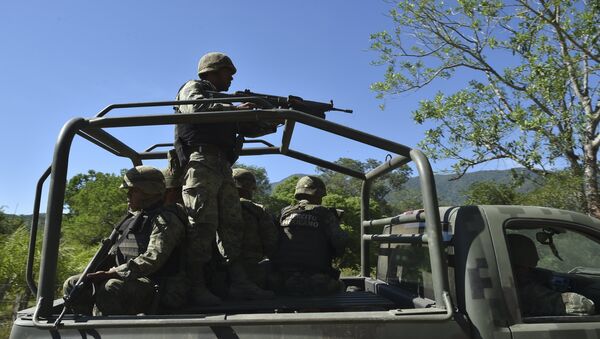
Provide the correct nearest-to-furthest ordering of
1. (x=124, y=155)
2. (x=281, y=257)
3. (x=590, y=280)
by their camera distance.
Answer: (x=590, y=280) → (x=281, y=257) → (x=124, y=155)

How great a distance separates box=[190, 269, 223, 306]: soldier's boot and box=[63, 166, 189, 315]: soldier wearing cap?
2.9 inches

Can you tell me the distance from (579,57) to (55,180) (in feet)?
46.9

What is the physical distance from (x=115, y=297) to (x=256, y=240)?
1217 mm

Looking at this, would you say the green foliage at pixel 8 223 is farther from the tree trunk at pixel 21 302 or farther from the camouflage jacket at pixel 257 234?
the camouflage jacket at pixel 257 234

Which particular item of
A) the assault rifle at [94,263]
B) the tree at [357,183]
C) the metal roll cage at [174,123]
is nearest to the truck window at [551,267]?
the metal roll cage at [174,123]

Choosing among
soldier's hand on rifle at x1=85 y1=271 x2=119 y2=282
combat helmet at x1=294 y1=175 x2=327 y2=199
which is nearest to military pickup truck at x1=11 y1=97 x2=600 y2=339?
soldier's hand on rifle at x1=85 y1=271 x2=119 y2=282

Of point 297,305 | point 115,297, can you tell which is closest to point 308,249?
point 297,305

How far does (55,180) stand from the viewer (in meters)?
2.51

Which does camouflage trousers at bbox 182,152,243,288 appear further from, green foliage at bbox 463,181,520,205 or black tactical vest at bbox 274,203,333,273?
green foliage at bbox 463,181,520,205

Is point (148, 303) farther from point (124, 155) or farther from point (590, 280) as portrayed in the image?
point (590, 280)

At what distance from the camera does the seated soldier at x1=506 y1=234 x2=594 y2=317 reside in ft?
8.80

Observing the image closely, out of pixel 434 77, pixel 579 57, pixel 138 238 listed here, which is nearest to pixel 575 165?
pixel 579 57

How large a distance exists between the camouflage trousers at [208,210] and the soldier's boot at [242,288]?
0.34 ft

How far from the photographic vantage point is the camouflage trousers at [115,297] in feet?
8.98
